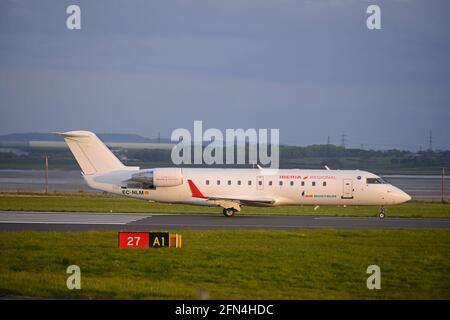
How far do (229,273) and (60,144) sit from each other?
501 ft

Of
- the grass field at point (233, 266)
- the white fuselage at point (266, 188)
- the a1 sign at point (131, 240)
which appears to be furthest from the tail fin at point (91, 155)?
the a1 sign at point (131, 240)

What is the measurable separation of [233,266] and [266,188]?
17.5 meters

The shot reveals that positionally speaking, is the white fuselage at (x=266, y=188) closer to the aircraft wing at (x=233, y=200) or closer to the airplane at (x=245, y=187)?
the airplane at (x=245, y=187)

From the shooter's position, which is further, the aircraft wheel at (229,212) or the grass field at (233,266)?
the aircraft wheel at (229,212)

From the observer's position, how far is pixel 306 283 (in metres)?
17.9

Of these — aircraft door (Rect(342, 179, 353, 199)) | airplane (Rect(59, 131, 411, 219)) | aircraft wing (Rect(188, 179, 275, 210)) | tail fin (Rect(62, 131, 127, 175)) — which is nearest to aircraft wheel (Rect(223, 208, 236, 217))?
airplane (Rect(59, 131, 411, 219))

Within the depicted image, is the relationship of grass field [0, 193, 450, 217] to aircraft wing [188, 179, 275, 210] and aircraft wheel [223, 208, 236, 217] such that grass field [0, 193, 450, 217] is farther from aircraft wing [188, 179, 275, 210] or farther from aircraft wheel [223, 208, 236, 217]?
aircraft wheel [223, 208, 236, 217]

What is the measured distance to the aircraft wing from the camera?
3662 cm

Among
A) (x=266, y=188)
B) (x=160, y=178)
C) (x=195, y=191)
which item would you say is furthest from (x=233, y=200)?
(x=160, y=178)

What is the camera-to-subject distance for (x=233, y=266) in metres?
19.8

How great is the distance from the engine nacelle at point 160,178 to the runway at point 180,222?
165 centimetres

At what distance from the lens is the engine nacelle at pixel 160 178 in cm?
3691

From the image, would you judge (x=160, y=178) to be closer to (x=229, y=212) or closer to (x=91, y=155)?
(x=229, y=212)
